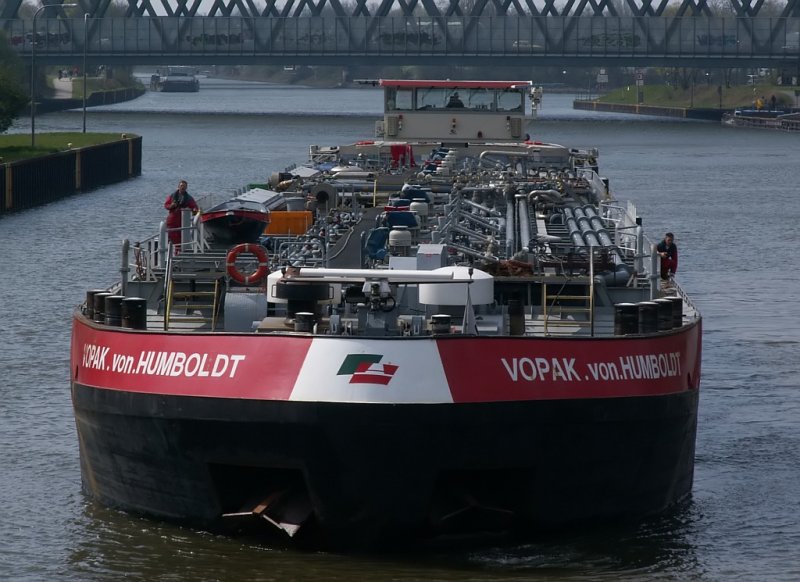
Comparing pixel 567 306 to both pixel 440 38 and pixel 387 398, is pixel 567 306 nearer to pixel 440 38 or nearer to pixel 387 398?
pixel 387 398

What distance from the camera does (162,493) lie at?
18016 millimetres

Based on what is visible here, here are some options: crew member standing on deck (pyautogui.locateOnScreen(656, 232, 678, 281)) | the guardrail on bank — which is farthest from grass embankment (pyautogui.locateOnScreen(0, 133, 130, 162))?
crew member standing on deck (pyautogui.locateOnScreen(656, 232, 678, 281))

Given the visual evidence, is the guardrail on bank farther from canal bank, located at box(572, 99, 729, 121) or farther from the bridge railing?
canal bank, located at box(572, 99, 729, 121)

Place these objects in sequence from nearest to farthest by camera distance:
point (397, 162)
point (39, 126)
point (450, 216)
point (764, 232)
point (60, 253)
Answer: point (450, 216) → point (397, 162) → point (60, 253) → point (764, 232) → point (39, 126)

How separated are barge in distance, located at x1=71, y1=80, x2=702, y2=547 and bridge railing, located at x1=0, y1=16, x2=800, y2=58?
11759 cm

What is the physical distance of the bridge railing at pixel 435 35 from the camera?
14012cm

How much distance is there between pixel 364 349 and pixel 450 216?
845 cm

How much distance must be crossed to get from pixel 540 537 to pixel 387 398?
8.82ft

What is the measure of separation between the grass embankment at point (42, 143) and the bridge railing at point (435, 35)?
53516 millimetres

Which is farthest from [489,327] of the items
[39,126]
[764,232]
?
[39,126]

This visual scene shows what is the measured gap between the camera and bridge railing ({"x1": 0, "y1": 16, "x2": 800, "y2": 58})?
140 m

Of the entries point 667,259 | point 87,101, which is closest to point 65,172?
point 667,259

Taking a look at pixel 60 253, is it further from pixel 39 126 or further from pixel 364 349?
pixel 39 126

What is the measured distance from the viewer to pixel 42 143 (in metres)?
80.9
